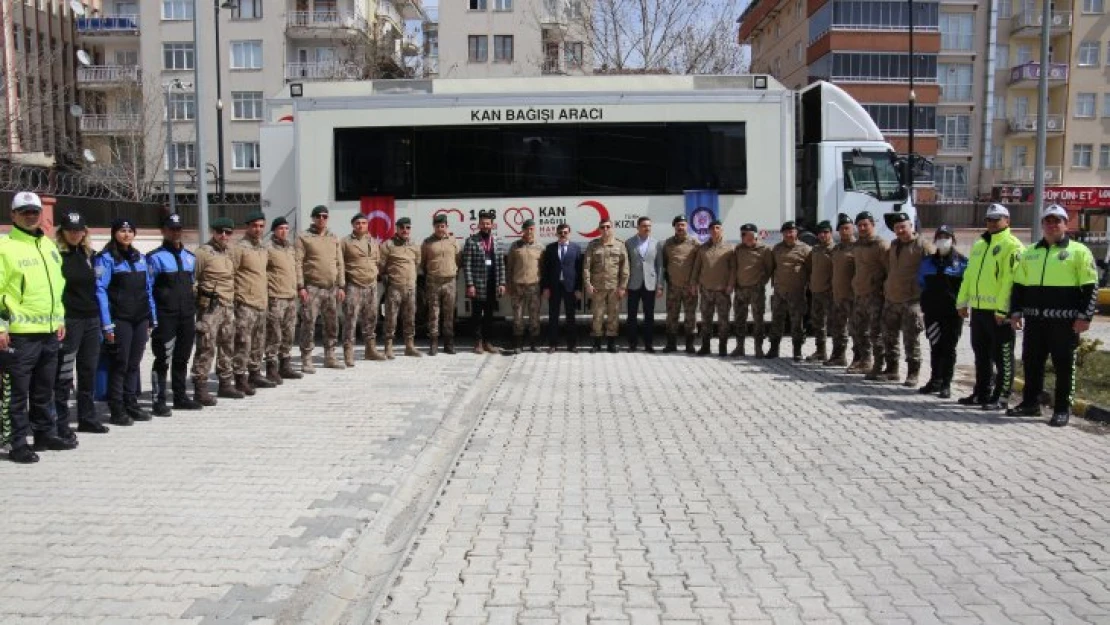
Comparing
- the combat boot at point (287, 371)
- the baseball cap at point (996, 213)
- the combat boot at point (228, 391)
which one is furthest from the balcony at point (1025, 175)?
the combat boot at point (228, 391)

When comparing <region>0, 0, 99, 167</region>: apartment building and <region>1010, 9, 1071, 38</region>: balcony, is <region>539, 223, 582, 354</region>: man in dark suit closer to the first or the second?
<region>0, 0, 99, 167</region>: apartment building

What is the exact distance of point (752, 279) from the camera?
46.0ft

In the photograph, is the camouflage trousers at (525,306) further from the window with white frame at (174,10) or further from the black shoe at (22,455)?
the window with white frame at (174,10)

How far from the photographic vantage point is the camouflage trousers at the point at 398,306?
14016 mm

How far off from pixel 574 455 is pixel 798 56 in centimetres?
5672

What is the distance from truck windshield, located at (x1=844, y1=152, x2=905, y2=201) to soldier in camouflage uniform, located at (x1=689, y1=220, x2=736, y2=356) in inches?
138

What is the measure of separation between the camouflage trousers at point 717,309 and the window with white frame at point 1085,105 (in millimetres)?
53816

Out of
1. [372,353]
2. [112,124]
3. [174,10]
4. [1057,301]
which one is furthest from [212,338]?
[174,10]

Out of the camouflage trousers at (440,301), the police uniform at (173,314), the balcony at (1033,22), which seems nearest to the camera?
the police uniform at (173,314)

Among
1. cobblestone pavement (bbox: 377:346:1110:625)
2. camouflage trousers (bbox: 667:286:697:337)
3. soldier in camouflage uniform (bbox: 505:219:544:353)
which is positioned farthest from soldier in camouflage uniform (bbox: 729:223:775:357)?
cobblestone pavement (bbox: 377:346:1110:625)

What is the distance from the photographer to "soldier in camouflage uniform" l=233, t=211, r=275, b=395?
35.0 feet

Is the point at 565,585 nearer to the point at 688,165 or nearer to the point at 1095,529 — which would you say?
the point at 1095,529

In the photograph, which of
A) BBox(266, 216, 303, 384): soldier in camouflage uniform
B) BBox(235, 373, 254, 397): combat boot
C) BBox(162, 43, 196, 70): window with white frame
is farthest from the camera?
BBox(162, 43, 196, 70): window with white frame

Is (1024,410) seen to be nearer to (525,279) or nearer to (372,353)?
(525,279)
